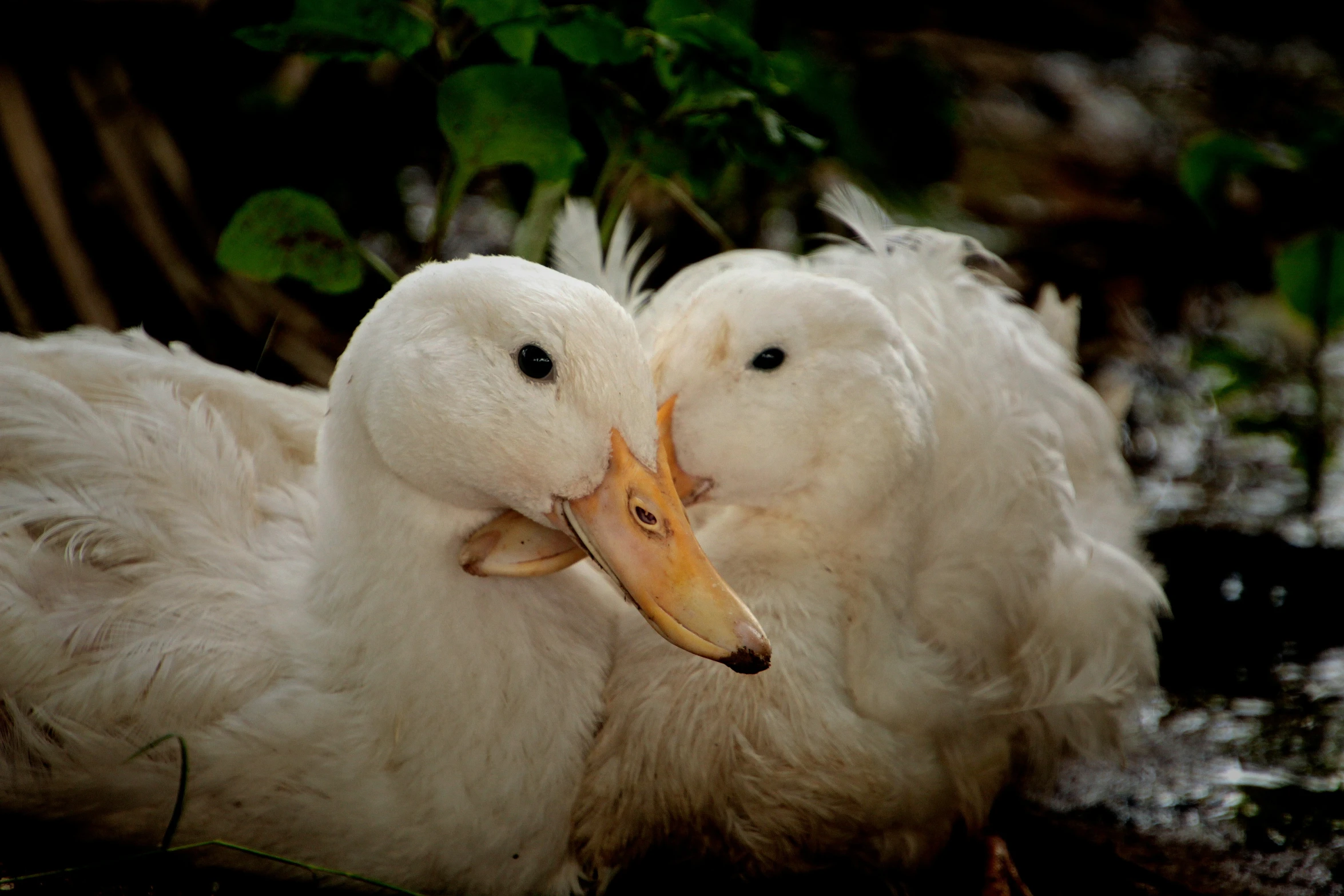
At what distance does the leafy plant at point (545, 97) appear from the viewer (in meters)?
2.39

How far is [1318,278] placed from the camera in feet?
11.5

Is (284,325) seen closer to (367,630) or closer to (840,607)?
(367,630)

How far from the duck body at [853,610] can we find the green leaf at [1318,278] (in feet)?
4.45

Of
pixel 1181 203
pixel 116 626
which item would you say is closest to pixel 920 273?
pixel 116 626

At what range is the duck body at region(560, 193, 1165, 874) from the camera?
2.13 meters

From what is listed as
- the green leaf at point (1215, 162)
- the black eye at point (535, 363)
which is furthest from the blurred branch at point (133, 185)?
the green leaf at point (1215, 162)

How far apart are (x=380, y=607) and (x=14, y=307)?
1.59 meters

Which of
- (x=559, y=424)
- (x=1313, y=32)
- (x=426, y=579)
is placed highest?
(x=559, y=424)

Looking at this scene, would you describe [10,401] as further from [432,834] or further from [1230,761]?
[1230,761]

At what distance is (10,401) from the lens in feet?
7.03

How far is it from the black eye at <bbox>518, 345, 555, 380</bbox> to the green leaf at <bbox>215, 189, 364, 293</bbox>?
0.79 m

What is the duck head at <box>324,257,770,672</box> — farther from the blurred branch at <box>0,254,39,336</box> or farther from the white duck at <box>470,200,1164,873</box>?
the blurred branch at <box>0,254,39,336</box>

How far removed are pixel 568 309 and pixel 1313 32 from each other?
7289 mm

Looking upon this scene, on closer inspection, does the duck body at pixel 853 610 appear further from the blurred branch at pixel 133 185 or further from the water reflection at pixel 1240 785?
the blurred branch at pixel 133 185
